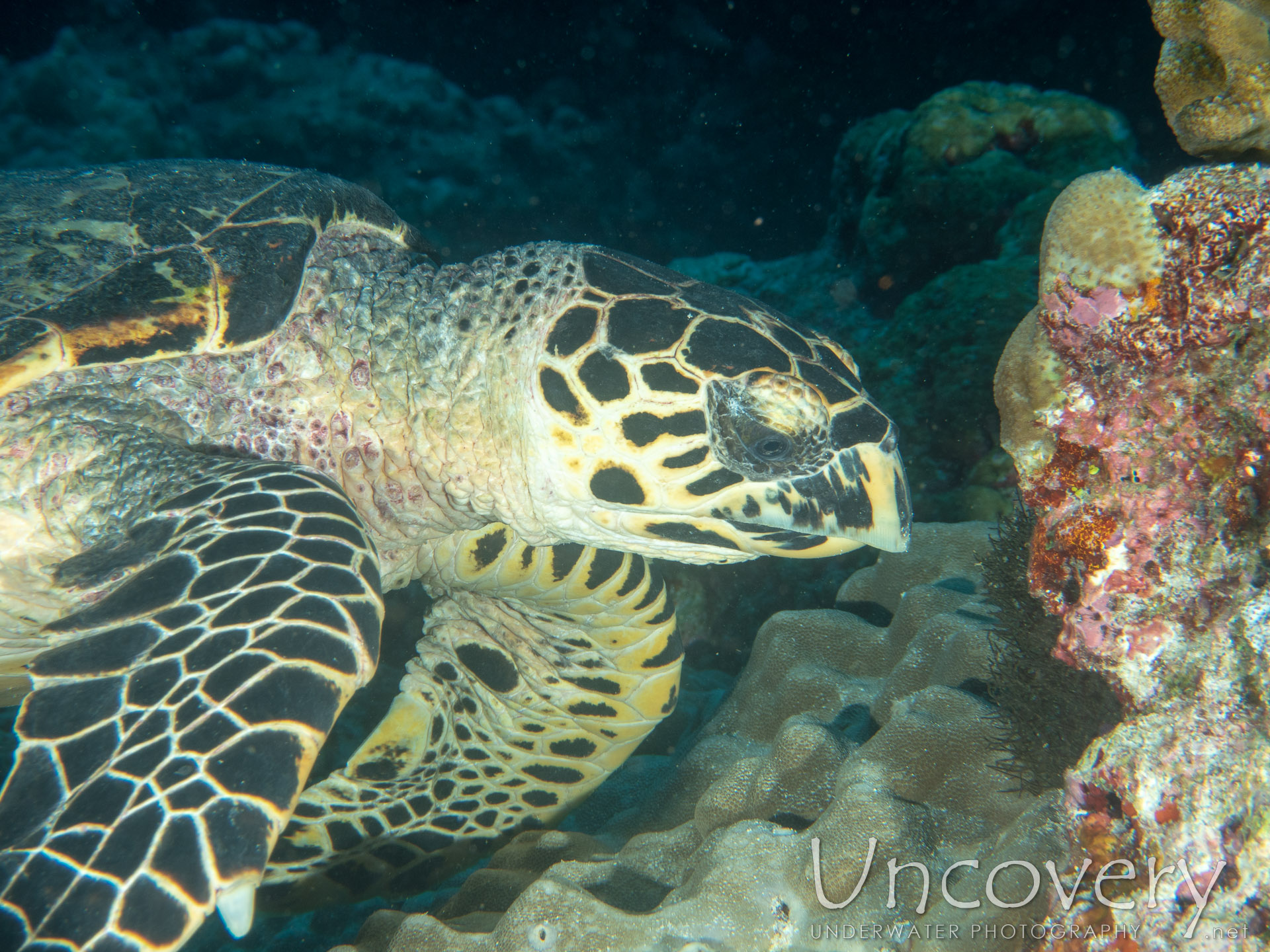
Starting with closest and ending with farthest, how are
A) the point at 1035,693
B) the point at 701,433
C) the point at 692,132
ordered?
the point at 1035,693 < the point at 701,433 < the point at 692,132

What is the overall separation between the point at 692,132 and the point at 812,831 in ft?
40.6

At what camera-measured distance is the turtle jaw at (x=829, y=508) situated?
1660 mm

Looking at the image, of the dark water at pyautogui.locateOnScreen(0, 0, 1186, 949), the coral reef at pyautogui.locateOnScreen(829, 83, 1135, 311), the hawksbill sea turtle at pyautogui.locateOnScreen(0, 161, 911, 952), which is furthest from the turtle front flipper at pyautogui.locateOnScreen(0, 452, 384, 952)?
the coral reef at pyautogui.locateOnScreen(829, 83, 1135, 311)

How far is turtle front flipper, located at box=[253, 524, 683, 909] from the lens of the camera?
7.19ft

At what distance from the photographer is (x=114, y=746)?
1087mm

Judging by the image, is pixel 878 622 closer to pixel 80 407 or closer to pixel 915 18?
pixel 80 407

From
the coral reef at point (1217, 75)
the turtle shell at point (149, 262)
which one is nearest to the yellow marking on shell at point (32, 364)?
the turtle shell at point (149, 262)

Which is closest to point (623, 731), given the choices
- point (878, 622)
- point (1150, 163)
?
point (878, 622)

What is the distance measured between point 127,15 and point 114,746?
1170 cm

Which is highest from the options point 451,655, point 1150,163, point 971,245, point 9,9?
point 9,9

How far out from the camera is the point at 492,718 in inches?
96.2

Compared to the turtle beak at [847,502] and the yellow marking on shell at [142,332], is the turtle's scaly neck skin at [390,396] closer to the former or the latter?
the yellow marking on shell at [142,332]

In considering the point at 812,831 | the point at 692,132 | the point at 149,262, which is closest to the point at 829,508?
the point at 812,831

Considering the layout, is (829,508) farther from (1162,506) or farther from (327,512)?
(327,512)
